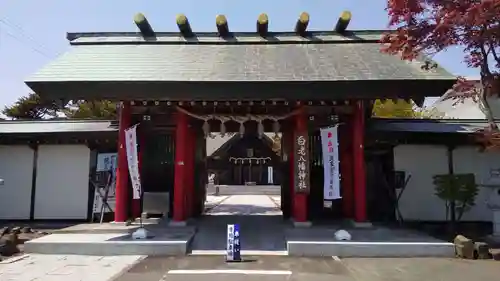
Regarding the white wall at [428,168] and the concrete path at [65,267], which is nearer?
the concrete path at [65,267]

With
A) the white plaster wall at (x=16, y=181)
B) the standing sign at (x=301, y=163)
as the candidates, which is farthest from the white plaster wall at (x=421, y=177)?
the white plaster wall at (x=16, y=181)

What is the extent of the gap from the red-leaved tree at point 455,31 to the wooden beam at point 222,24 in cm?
719

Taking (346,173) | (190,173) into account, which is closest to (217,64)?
(190,173)

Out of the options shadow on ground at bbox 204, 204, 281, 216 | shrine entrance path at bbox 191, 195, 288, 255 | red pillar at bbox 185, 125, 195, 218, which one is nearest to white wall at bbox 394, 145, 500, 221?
shrine entrance path at bbox 191, 195, 288, 255

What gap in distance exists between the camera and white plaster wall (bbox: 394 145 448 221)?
13.3m

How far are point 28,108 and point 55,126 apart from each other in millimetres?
16414

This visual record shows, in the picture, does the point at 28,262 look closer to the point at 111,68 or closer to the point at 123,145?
the point at 123,145

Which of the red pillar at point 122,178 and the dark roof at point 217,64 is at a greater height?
the dark roof at point 217,64

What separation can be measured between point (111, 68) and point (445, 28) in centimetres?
847

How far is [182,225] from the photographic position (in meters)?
11.1

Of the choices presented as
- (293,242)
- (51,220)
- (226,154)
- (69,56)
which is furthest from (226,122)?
(226,154)

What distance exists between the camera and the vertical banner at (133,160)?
1080 centimetres

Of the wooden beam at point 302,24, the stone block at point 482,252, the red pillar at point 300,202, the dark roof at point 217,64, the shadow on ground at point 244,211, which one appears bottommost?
the stone block at point 482,252

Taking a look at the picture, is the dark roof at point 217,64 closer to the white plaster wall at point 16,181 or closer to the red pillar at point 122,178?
the red pillar at point 122,178
